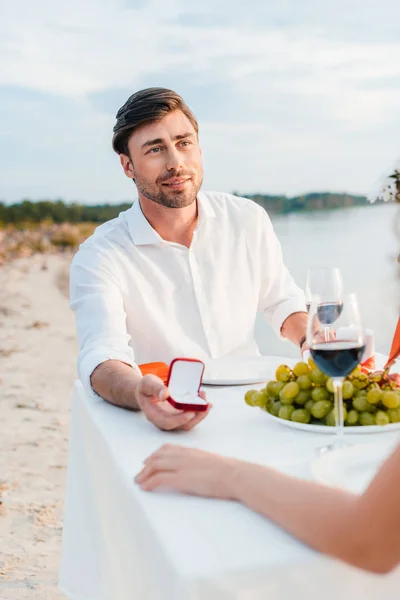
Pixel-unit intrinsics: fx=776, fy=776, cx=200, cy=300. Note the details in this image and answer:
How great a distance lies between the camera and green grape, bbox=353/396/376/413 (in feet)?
4.32

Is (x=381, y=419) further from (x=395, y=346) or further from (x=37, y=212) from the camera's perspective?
(x=37, y=212)

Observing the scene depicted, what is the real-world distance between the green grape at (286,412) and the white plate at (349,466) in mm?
206

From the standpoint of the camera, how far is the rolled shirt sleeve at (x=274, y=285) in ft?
7.97

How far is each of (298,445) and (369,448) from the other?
136mm

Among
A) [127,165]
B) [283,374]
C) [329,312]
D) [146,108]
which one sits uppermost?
[146,108]

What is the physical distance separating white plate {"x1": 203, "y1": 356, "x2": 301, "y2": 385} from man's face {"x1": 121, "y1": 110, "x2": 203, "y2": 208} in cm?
62

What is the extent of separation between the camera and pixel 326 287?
1.53m

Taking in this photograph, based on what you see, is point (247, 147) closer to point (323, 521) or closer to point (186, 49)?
point (186, 49)

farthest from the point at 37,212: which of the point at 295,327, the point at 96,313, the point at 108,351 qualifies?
the point at 108,351

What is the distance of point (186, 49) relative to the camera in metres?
29.3

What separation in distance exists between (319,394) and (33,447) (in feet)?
11.4

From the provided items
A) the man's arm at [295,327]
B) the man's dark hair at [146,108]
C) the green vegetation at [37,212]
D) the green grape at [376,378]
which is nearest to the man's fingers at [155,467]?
the green grape at [376,378]

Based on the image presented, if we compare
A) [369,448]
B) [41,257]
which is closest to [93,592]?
[369,448]

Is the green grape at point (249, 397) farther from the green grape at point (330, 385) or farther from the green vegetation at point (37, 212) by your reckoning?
the green vegetation at point (37, 212)
